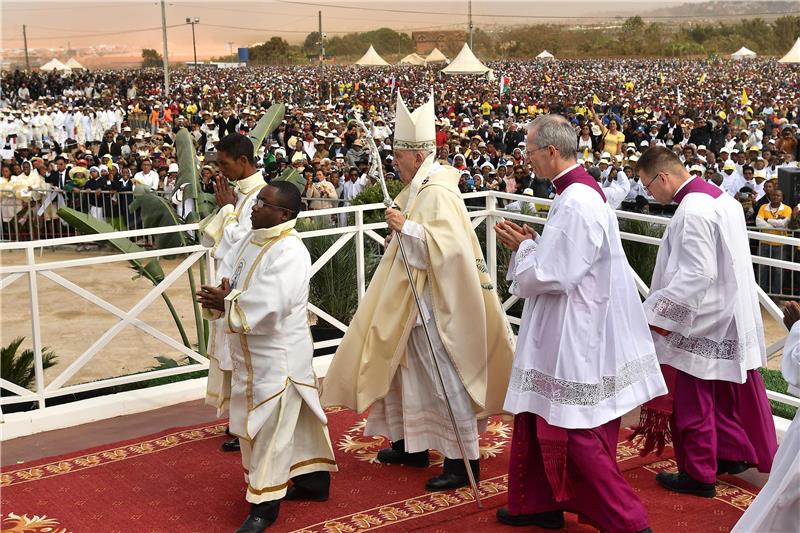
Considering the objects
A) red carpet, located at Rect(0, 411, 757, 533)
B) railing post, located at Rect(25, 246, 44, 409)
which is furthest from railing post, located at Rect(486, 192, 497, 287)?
railing post, located at Rect(25, 246, 44, 409)

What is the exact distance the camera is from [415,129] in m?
4.67

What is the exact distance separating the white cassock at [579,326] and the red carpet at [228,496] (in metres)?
0.59

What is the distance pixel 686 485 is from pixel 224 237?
91.0 inches

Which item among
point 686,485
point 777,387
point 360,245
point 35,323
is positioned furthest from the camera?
point 777,387

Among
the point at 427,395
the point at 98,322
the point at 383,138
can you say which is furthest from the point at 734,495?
the point at 383,138

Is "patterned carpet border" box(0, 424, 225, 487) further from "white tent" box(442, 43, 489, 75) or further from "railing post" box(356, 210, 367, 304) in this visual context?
"white tent" box(442, 43, 489, 75)

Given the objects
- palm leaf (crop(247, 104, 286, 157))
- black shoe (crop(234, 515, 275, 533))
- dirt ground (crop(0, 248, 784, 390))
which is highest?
palm leaf (crop(247, 104, 286, 157))

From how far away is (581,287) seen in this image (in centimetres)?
401

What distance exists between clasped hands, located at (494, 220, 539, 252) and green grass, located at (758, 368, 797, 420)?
279 cm

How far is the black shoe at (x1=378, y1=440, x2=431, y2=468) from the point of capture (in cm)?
493

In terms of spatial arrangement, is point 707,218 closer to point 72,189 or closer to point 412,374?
point 412,374

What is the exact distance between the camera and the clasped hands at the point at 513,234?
4.13 metres

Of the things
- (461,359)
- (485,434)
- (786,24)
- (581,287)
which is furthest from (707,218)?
(786,24)

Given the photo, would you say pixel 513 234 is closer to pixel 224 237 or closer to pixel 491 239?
pixel 224 237
